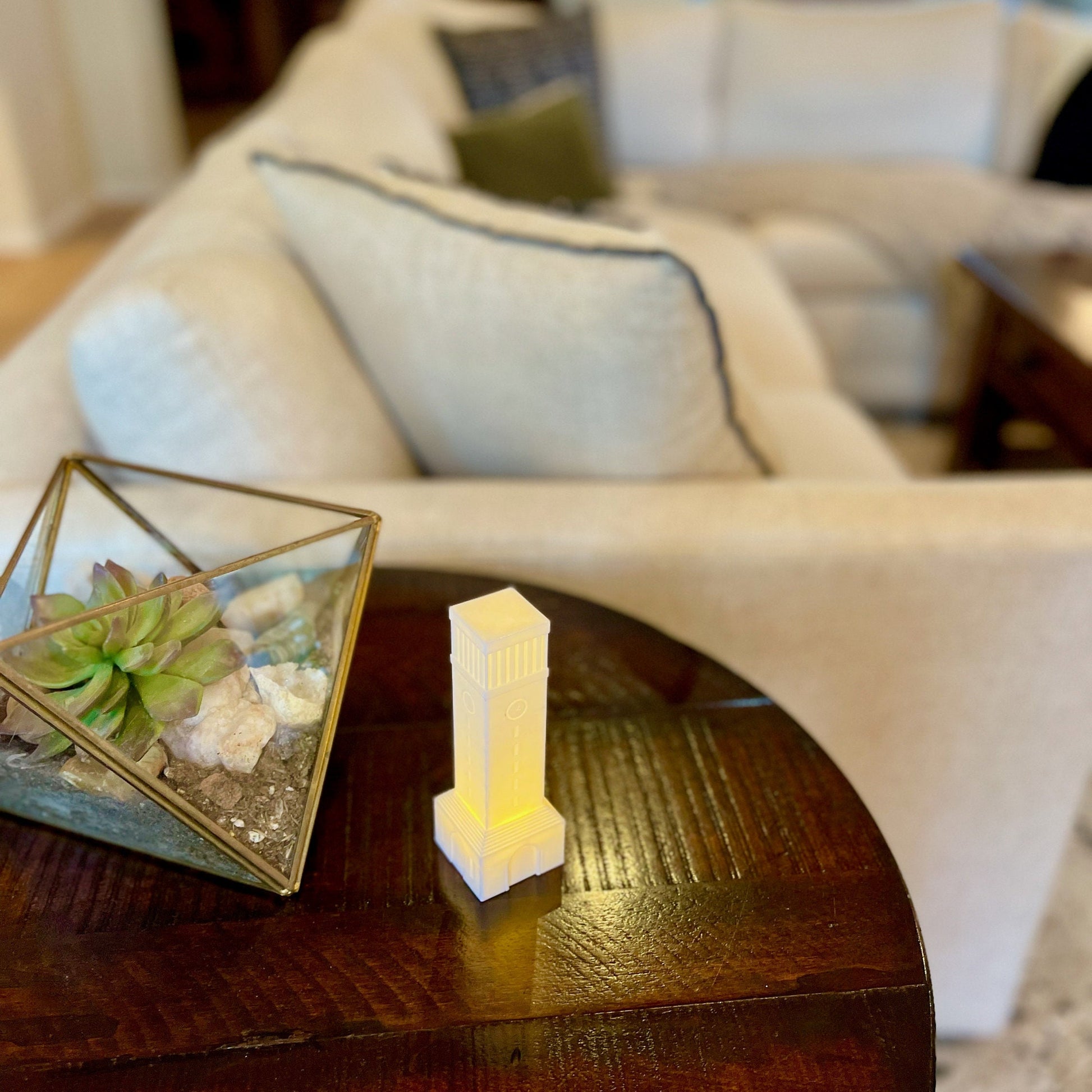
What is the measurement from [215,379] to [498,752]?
19.2 inches

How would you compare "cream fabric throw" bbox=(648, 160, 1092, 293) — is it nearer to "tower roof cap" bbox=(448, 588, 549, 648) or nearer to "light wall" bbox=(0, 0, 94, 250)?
"tower roof cap" bbox=(448, 588, 549, 648)

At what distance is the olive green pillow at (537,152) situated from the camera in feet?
7.16

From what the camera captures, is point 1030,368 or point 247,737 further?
point 1030,368

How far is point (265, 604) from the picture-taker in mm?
640

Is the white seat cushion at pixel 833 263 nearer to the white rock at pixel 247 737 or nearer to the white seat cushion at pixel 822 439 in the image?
the white seat cushion at pixel 822 439

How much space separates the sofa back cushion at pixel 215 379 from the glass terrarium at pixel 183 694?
222 mm

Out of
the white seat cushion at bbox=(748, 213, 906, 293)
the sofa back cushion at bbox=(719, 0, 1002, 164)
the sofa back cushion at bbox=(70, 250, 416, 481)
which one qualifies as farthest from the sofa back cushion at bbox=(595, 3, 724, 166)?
the sofa back cushion at bbox=(70, 250, 416, 481)

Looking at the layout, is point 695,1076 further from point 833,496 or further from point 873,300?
point 873,300

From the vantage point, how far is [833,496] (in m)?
0.85

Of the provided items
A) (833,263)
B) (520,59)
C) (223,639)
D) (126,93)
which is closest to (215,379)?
(223,639)

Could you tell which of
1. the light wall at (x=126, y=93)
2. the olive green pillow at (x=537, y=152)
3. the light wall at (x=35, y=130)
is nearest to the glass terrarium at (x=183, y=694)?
the olive green pillow at (x=537, y=152)

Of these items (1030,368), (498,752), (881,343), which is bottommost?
(881,343)

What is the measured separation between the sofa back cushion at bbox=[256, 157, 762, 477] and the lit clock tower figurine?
13.9 inches

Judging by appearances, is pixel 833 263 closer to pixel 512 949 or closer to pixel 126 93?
pixel 512 949
